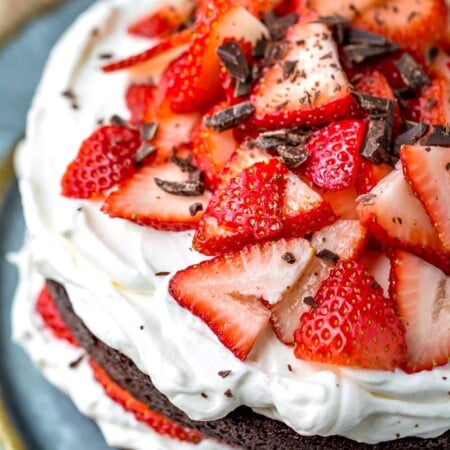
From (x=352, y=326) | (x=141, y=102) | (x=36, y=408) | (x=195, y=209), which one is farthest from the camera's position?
(x=36, y=408)

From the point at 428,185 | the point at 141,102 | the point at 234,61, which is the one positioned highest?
the point at 234,61

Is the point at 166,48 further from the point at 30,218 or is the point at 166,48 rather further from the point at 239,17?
the point at 30,218

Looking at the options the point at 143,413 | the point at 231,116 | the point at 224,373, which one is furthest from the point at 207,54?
the point at 143,413

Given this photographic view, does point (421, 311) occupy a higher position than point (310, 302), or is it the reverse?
point (310, 302)

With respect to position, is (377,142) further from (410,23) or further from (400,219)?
(410,23)

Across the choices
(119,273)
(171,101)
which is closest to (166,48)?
(171,101)

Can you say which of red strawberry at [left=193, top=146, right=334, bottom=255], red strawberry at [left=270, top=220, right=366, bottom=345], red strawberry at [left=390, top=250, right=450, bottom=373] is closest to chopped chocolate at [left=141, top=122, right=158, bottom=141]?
red strawberry at [left=193, top=146, right=334, bottom=255]

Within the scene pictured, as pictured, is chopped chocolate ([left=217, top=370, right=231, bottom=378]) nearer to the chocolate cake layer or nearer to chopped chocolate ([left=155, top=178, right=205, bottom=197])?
the chocolate cake layer
